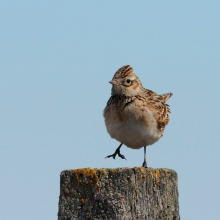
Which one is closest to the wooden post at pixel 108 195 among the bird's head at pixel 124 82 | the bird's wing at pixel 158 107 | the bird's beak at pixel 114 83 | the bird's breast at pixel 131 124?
the bird's breast at pixel 131 124

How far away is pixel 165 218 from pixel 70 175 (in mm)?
1049

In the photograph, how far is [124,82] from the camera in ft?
29.9

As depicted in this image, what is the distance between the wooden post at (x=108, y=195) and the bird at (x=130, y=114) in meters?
4.12

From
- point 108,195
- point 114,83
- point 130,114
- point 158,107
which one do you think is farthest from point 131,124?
point 108,195

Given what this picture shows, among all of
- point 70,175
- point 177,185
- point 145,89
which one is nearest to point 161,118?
point 145,89

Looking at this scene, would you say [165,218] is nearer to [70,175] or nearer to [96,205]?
[96,205]

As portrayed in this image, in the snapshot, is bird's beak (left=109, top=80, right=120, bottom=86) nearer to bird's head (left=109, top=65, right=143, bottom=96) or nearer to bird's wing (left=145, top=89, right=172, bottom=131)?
bird's head (left=109, top=65, right=143, bottom=96)

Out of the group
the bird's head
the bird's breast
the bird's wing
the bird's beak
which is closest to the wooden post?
the bird's breast

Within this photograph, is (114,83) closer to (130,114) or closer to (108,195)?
(130,114)

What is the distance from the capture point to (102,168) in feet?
15.1

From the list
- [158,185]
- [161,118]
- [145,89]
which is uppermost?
[145,89]

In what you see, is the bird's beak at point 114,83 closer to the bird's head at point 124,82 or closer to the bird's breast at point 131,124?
the bird's head at point 124,82

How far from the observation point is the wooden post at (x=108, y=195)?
4.54m

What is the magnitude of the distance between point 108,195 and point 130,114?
14.5 feet
